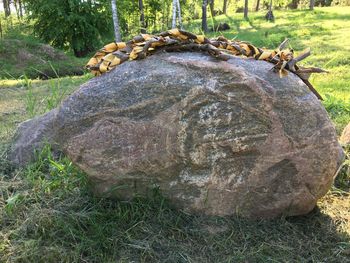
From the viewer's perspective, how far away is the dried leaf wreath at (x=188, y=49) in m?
2.91

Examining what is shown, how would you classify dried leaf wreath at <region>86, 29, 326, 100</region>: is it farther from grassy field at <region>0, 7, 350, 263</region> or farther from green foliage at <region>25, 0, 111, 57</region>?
green foliage at <region>25, 0, 111, 57</region>

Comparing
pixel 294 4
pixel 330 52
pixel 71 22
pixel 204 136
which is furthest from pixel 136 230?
pixel 294 4

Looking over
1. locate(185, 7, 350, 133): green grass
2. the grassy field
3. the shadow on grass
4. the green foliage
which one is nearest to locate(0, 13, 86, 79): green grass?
the green foliage

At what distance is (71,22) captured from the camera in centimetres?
1812

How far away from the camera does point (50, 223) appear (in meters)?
2.64

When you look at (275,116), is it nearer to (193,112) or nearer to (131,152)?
(193,112)

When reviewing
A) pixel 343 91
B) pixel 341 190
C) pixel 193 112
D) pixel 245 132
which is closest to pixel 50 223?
pixel 193 112

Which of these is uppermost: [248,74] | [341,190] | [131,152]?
[248,74]

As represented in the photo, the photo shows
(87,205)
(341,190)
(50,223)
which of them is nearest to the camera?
(50,223)

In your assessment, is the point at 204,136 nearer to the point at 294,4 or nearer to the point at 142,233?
the point at 142,233

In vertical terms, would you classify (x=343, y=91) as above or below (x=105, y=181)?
below

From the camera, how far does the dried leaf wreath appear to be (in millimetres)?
2912

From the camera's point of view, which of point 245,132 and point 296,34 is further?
point 296,34

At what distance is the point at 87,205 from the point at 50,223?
268mm
